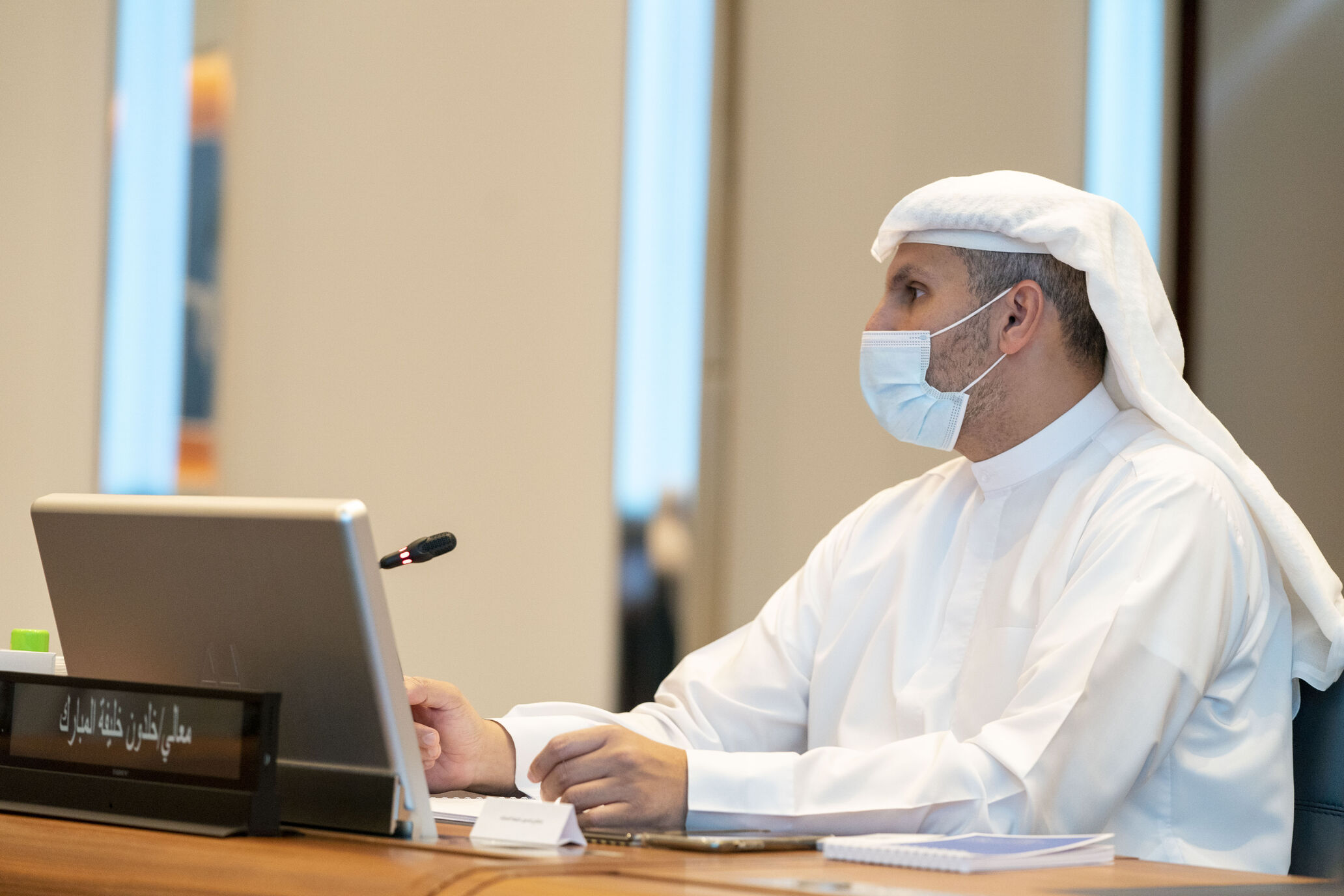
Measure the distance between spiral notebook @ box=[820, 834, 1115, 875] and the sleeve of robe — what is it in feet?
0.86

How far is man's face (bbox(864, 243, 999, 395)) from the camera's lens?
2.19 m

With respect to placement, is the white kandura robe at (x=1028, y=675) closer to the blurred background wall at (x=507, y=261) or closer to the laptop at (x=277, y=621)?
the laptop at (x=277, y=621)

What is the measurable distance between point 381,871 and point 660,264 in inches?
105

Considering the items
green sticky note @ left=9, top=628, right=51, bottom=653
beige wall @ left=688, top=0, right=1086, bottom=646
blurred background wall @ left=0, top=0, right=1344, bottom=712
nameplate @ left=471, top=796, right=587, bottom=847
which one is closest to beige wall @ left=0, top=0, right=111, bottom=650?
blurred background wall @ left=0, top=0, right=1344, bottom=712

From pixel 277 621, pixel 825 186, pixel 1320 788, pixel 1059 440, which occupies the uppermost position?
pixel 825 186

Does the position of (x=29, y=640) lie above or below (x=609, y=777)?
above

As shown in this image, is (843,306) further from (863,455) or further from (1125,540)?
(1125,540)

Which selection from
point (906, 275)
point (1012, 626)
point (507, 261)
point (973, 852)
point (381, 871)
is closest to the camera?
point (381, 871)

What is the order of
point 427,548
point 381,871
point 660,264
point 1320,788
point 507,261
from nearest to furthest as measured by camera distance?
point 381,871, point 427,548, point 1320,788, point 660,264, point 507,261

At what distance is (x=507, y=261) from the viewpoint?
368 cm

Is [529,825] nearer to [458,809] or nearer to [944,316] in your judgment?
[458,809]

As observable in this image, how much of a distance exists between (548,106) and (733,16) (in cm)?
52

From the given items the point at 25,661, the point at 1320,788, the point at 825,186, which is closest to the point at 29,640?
the point at 25,661

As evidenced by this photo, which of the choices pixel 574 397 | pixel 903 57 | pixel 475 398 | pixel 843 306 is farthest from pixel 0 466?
pixel 903 57
